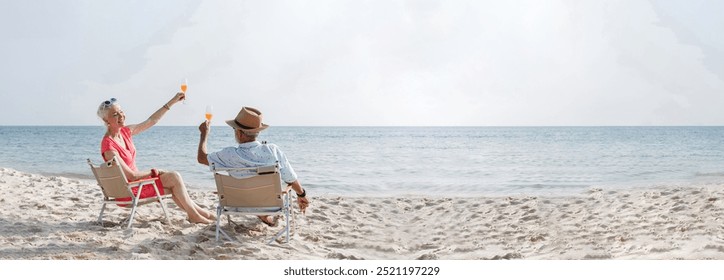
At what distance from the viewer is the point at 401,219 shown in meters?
5.73

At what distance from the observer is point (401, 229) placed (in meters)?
5.22

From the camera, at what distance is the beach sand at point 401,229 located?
12.1 feet

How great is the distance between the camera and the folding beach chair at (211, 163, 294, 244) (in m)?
3.61

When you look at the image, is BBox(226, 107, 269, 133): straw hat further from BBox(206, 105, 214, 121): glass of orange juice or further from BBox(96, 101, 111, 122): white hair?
BBox(96, 101, 111, 122): white hair

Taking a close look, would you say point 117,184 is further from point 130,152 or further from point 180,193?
point 180,193

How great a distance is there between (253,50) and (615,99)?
11789 millimetres

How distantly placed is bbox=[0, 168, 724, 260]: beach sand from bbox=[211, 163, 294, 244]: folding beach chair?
20 cm

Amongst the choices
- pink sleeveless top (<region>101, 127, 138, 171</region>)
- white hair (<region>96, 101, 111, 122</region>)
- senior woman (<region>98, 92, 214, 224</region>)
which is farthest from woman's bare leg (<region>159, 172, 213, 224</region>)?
white hair (<region>96, 101, 111, 122</region>)

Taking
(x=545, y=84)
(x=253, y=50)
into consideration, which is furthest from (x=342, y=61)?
(x=545, y=84)

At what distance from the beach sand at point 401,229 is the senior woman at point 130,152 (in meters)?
0.15

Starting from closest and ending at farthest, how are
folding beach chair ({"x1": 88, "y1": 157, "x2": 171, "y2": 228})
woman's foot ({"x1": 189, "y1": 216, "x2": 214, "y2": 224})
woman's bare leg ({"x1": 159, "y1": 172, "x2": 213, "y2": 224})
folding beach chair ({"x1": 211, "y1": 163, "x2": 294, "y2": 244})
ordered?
folding beach chair ({"x1": 211, "y1": 163, "x2": 294, "y2": 244})
folding beach chair ({"x1": 88, "y1": 157, "x2": 171, "y2": 228})
woman's bare leg ({"x1": 159, "y1": 172, "x2": 213, "y2": 224})
woman's foot ({"x1": 189, "y1": 216, "x2": 214, "y2": 224})

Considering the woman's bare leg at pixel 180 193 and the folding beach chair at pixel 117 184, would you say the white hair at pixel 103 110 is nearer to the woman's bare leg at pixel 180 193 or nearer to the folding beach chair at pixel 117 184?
the folding beach chair at pixel 117 184

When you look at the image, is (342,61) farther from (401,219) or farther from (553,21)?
(401,219)

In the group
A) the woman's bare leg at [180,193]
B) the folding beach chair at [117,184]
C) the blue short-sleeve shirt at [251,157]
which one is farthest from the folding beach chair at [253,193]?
the folding beach chair at [117,184]
